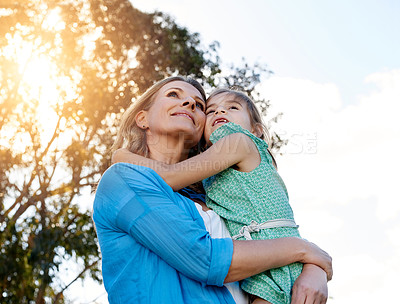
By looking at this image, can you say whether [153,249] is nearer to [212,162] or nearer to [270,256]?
[270,256]

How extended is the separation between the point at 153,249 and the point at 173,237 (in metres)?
0.11

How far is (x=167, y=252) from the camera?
1.92 m

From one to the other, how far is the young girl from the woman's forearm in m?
0.09

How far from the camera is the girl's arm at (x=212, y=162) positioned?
2496mm

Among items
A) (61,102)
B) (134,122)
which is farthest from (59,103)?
(134,122)

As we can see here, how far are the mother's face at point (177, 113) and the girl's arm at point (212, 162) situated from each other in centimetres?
29

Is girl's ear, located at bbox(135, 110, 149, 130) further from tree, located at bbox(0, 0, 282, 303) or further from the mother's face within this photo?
tree, located at bbox(0, 0, 282, 303)

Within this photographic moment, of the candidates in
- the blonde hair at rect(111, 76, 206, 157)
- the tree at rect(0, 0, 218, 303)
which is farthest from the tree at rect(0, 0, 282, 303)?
the blonde hair at rect(111, 76, 206, 157)

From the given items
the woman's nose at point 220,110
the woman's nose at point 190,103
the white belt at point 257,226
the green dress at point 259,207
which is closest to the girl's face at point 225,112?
the woman's nose at point 220,110

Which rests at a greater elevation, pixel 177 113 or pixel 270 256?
pixel 177 113

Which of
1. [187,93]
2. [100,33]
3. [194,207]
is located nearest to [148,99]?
[187,93]

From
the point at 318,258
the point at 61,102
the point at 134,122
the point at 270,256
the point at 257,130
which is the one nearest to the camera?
the point at 270,256

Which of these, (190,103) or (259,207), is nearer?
(259,207)

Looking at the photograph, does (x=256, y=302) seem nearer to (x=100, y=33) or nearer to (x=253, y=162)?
(x=253, y=162)
